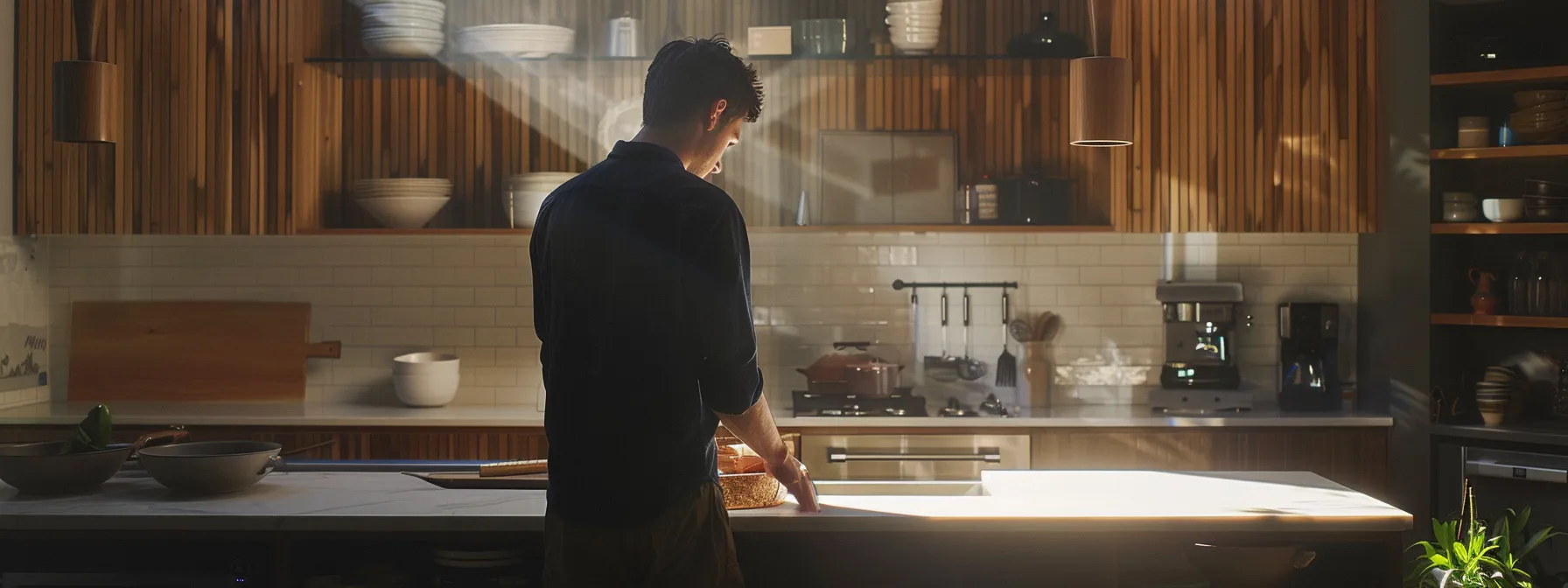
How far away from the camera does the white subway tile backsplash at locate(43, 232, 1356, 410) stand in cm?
514

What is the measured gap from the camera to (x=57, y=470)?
2.60m

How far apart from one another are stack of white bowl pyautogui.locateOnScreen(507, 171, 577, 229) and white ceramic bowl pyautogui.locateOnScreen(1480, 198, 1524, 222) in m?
3.48

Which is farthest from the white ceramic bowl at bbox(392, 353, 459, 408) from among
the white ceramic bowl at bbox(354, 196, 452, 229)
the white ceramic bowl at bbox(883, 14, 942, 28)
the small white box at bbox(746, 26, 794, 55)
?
the white ceramic bowl at bbox(883, 14, 942, 28)

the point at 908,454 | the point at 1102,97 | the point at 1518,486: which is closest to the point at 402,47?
the point at 908,454

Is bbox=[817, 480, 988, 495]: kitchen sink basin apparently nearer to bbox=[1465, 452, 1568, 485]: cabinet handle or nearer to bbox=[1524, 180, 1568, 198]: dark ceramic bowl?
bbox=[1465, 452, 1568, 485]: cabinet handle

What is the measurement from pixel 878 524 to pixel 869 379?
7.71 ft

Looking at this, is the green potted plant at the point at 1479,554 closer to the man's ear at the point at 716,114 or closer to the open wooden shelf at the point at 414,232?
the man's ear at the point at 716,114

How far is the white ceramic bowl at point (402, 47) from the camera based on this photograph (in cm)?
498

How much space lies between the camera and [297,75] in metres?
4.91

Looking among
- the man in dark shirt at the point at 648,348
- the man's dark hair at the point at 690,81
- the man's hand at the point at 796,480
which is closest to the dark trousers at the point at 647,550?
the man in dark shirt at the point at 648,348

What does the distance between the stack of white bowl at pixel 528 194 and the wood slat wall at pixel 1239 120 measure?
223cm

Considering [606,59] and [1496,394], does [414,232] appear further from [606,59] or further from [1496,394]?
[1496,394]

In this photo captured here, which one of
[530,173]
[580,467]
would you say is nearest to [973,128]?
[530,173]

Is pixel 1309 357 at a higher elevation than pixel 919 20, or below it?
below
